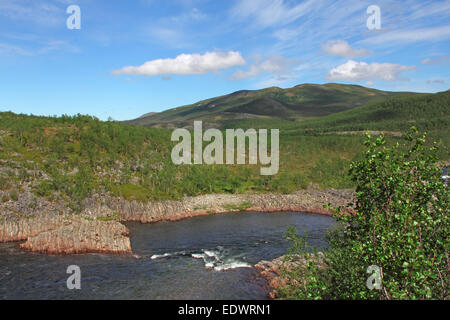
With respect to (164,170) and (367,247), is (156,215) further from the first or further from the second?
(367,247)

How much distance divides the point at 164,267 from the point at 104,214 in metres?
23.1

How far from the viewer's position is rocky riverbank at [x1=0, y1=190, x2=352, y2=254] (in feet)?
128

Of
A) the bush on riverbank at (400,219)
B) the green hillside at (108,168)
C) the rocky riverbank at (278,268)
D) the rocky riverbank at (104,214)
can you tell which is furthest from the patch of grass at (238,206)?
the bush on riverbank at (400,219)

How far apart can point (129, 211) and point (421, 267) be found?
51.3 m

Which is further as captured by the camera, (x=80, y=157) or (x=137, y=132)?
(x=137, y=132)

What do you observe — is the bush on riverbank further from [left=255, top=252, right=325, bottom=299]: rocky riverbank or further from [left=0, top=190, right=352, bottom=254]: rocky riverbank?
[left=0, top=190, right=352, bottom=254]: rocky riverbank

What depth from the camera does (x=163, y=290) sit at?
29.7m

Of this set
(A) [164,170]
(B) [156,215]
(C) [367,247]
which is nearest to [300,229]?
(B) [156,215]
